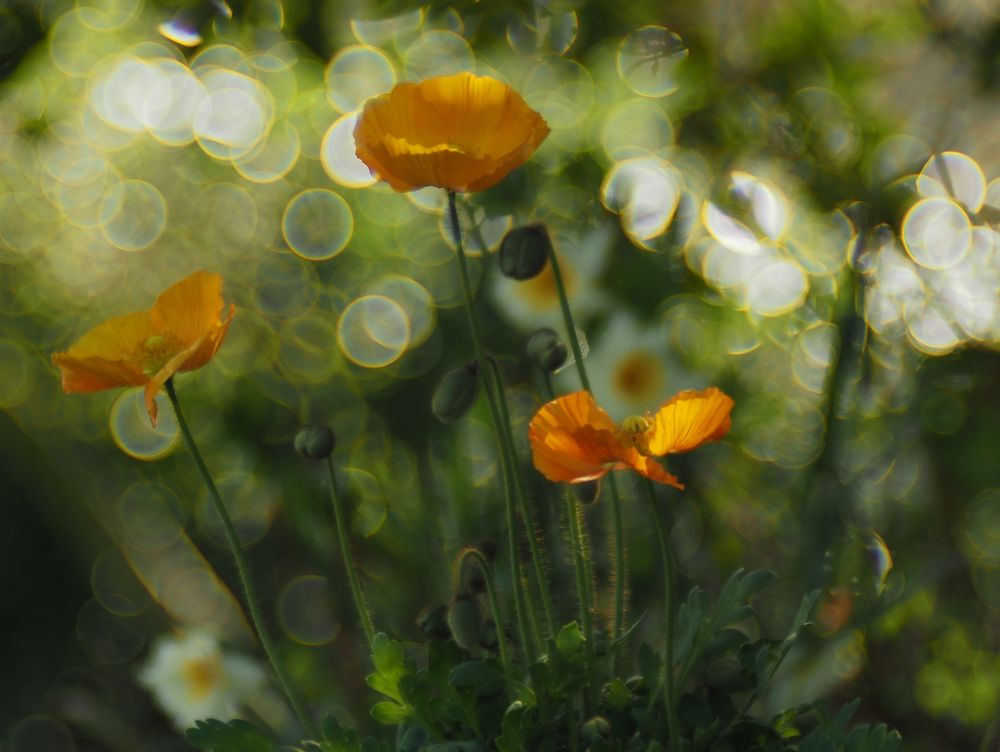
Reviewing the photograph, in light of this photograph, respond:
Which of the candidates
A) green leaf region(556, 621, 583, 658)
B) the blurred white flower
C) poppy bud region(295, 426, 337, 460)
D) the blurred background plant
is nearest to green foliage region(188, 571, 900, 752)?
green leaf region(556, 621, 583, 658)

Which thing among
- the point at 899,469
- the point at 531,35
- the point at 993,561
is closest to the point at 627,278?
the point at 531,35

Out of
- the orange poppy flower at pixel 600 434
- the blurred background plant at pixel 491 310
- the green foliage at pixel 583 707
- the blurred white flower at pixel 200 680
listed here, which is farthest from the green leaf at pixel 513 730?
the blurred white flower at pixel 200 680

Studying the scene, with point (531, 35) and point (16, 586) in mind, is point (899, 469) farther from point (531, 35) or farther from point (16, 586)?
point (16, 586)

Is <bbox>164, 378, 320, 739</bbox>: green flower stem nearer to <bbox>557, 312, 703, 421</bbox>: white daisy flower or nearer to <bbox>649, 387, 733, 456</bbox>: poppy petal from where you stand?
<bbox>649, 387, 733, 456</bbox>: poppy petal

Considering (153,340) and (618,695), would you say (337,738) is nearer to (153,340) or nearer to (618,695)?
(618,695)

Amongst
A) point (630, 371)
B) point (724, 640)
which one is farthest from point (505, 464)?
point (630, 371)
